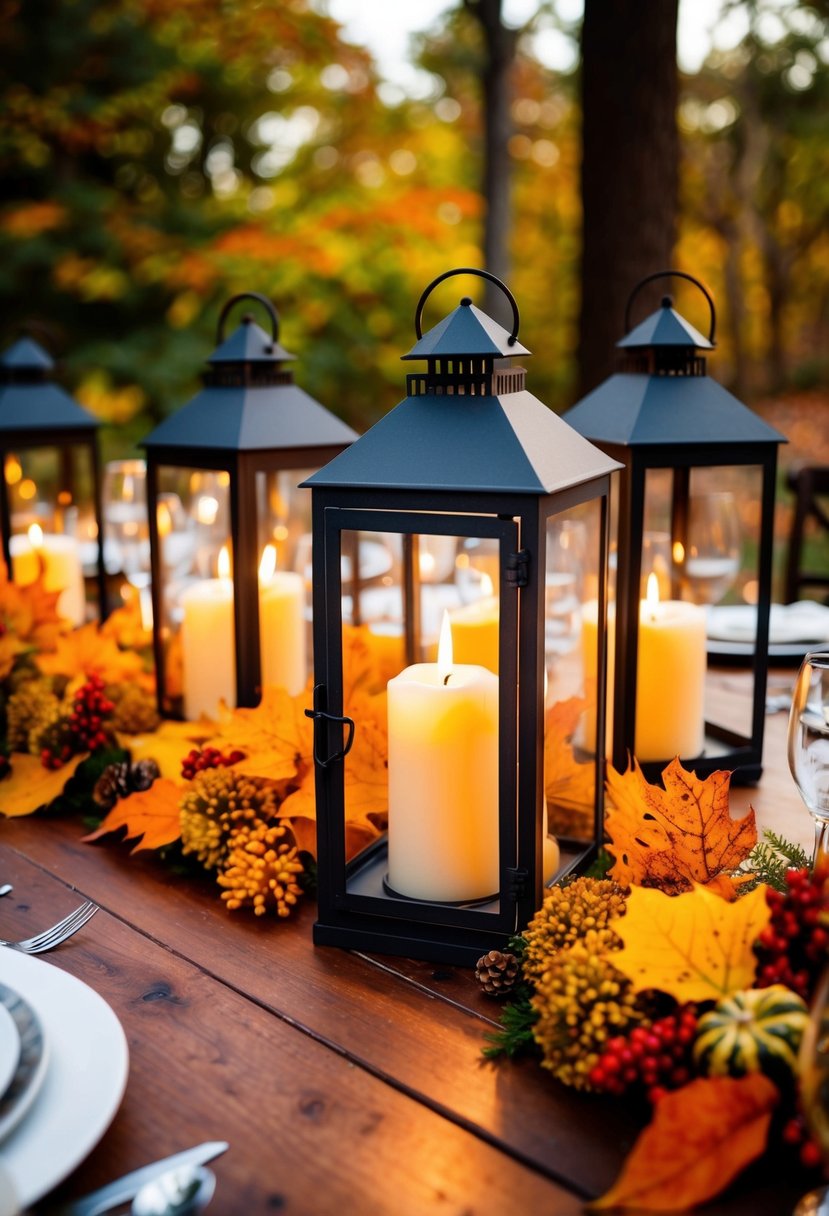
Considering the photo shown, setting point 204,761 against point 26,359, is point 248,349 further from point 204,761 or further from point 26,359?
point 26,359

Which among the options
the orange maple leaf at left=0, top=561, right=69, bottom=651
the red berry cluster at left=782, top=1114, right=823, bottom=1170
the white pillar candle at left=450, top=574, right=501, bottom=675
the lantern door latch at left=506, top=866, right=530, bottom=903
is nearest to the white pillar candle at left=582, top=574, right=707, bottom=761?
the white pillar candle at left=450, top=574, right=501, bottom=675

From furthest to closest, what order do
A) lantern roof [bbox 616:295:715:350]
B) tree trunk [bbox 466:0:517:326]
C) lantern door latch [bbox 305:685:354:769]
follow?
1. tree trunk [bbox 466:0:517:326]
2. lantern roof [bbox 616:295:715:350]
3. lantern door latch [bbox 305:685:354:769]

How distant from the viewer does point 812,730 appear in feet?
2.81

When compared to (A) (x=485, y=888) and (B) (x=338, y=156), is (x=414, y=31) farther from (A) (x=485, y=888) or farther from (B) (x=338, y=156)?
(A) (x=485, y=888)

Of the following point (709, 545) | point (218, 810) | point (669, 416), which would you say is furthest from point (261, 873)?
point (709, 545)

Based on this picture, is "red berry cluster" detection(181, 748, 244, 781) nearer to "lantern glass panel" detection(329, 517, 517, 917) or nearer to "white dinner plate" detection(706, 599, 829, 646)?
"lantern glass panel" detection(329, 517, 517, 917)

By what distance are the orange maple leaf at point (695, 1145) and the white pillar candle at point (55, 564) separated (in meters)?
1.45

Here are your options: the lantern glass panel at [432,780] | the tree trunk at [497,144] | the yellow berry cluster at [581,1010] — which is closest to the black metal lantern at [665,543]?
the lantern glass panel at [432,780]

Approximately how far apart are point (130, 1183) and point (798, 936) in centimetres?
43

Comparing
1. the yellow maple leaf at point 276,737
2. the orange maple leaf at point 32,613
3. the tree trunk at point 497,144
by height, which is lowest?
the yellow maple leaf at point 276,737

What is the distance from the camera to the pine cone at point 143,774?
4.13 ft

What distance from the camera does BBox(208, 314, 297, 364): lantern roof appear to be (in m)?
1.35

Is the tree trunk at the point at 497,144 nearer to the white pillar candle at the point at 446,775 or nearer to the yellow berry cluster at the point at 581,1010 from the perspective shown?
the white pillar candle at the point at 446,775

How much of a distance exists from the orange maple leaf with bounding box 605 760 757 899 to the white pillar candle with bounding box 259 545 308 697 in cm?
58
